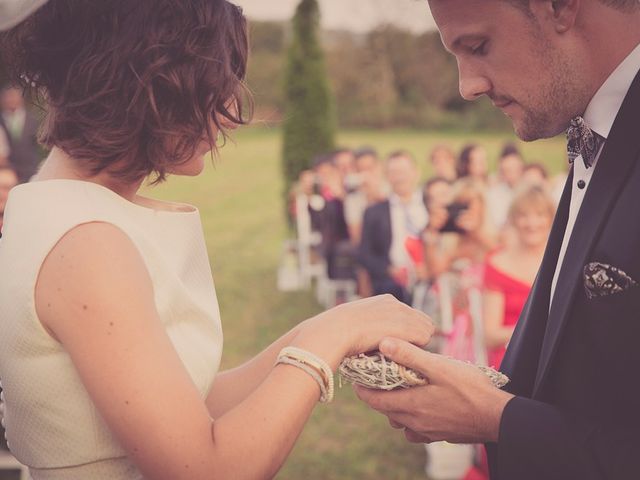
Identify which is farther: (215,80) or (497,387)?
(497,387)

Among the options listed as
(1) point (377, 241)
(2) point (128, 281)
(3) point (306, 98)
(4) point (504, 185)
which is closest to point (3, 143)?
(1) point (377, 241)

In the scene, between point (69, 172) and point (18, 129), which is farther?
point (18, 129)

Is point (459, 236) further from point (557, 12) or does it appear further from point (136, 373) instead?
point (136, 373)

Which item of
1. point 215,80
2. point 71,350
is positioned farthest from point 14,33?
point 71,350

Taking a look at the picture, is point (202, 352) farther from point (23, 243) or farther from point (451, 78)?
point (451, 78)

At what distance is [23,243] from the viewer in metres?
1.50

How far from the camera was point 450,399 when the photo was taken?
1.85 metres

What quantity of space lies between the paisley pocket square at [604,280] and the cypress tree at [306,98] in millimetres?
16249

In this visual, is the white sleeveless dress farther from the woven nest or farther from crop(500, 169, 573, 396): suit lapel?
crop(500, 169, 573, 396): suit lapel

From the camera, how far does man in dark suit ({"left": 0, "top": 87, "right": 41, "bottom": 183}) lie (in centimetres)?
1088

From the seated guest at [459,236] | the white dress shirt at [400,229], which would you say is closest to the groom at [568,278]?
the seated guest at [459,236]

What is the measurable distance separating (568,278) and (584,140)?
14.4 inches

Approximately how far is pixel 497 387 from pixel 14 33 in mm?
1393

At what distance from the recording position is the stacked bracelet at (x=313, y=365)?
159cm
